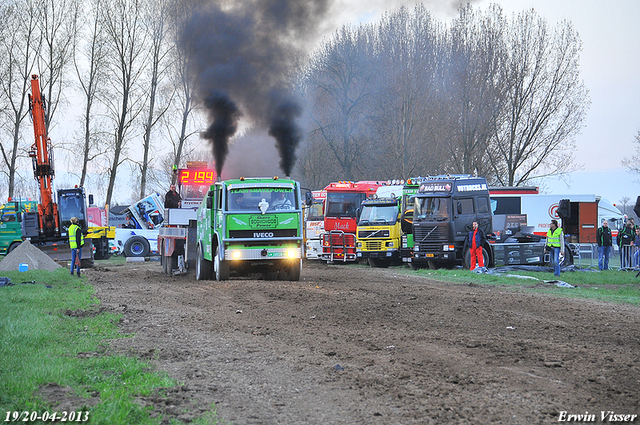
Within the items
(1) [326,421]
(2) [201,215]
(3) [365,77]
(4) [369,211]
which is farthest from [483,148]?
(1) [326,421]

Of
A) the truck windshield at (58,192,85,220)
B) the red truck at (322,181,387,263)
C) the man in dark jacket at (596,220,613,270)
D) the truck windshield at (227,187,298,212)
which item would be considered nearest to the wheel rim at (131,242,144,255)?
the truck windshield at (58,192,85,220)

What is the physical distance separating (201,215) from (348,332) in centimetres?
1130

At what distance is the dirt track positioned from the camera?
19.2 feet

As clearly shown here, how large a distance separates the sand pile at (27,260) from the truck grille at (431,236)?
14253 millimetres

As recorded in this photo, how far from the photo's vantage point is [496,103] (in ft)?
142

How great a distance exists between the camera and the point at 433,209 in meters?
26.2

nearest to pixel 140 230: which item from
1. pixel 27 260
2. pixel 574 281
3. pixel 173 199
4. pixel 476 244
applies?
pixel 27 260

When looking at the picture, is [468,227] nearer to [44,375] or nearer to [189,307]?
[189,307]

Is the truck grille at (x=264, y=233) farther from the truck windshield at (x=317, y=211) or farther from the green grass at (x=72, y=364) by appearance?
the truck windshield at (x=317, y=211)

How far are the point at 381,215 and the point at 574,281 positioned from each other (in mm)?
10244

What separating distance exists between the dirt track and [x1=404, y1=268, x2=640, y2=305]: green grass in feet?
6.98

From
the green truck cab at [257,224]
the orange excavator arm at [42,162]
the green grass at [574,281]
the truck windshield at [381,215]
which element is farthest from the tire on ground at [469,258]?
the orange excavator arm at [42,162]

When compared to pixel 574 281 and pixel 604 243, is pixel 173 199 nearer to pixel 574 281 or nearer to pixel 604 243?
pixel 574 281

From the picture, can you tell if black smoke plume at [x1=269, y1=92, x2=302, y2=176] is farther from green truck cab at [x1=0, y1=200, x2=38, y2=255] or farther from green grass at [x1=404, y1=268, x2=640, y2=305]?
green truck cab at [x1=0, y1=200, x2=38, y2=255]
